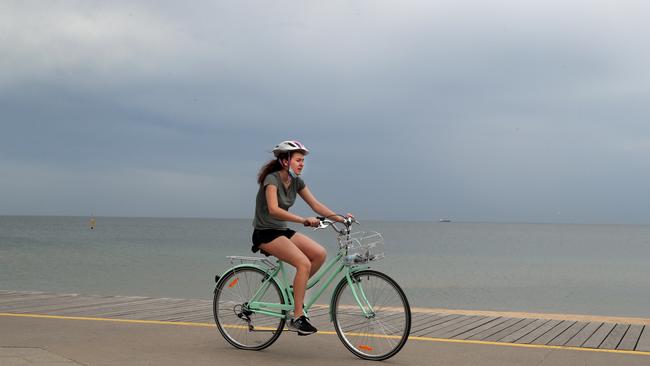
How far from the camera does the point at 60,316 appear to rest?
26.9 ft

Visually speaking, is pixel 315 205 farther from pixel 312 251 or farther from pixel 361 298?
pixel 361 298

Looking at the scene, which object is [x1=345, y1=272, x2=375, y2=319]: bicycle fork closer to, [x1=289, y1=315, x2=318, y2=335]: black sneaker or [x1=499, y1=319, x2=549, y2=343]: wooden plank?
[x1=289, y1=315, x2=318, y2=335]: black sneaker

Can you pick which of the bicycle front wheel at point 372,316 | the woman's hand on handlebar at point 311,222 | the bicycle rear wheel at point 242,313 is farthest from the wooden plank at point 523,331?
the woman's hand on handlebar at point 311,222

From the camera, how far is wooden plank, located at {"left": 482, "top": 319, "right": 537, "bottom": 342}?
696 cm

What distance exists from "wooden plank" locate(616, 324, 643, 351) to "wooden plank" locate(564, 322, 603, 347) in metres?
0.32

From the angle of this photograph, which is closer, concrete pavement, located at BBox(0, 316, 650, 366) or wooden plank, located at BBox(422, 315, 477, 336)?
concrete pavement, located at BBox(0, 316, 650, 366)

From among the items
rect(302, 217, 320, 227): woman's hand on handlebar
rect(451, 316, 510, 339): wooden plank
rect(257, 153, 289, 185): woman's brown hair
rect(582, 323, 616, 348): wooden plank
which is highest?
rect(257, 153, 289, 185): woman's brown hair

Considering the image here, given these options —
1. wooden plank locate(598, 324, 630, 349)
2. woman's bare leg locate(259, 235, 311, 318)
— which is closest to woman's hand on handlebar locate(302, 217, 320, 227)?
woman's bare leg locate(259, 235, 311, 318)

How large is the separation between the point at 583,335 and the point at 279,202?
340 centimetres

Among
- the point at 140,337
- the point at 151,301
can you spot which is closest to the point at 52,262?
the point at 151,301

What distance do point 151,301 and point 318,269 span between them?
4.23 meters

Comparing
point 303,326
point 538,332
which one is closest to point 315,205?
point 303,326

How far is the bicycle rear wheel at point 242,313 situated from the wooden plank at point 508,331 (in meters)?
2.12

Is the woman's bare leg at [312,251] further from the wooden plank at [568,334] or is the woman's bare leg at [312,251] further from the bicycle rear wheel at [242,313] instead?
the wooden plank at [568,334]
